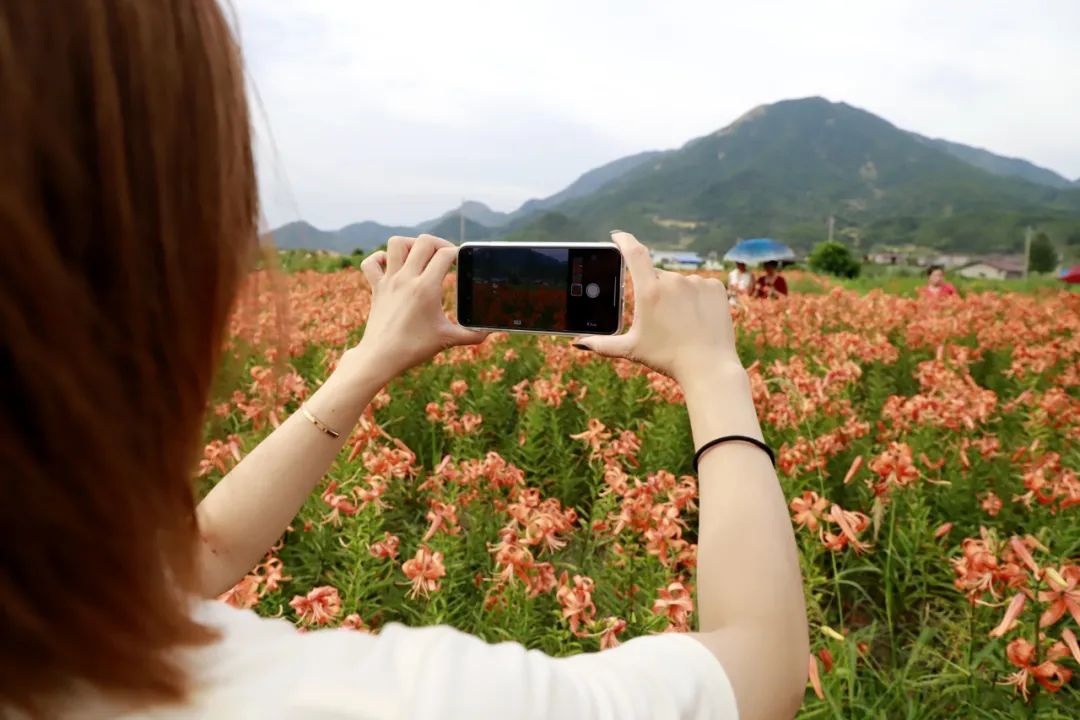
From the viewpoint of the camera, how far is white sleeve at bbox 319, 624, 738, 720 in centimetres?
48

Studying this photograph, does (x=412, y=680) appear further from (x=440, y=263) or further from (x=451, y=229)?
(x=451, y=229)

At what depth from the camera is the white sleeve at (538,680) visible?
19.0 inches

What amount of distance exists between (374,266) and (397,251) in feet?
0.31

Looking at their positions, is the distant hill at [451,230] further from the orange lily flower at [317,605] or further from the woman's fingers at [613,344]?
the orange lily flower at [317,605]

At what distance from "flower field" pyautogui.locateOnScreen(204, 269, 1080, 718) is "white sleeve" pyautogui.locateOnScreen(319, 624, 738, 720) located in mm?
323

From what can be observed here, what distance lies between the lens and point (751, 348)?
534cm

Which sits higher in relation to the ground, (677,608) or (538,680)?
(538,680)

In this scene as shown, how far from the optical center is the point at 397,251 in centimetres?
111

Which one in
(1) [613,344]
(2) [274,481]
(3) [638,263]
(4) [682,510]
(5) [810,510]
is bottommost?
(4) [682,510]

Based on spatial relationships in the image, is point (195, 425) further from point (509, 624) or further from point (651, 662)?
point (509, 624)

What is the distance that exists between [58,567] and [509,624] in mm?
1657

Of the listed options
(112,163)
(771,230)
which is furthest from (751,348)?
(771,230)

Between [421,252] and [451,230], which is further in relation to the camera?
[451,230]

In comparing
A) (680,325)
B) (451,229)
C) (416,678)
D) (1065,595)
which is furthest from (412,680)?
(451,229)
